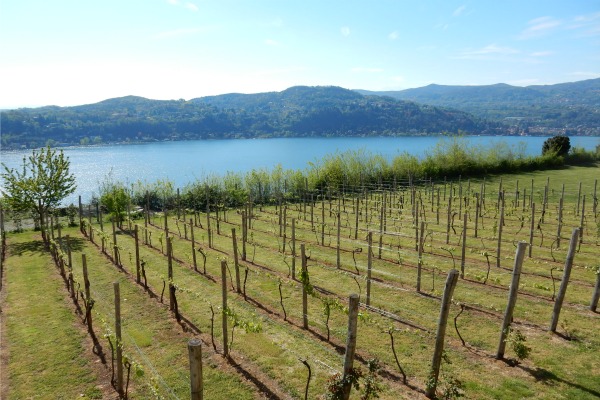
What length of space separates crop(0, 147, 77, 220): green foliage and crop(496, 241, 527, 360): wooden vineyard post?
2165cm

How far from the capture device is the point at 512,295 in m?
7.36

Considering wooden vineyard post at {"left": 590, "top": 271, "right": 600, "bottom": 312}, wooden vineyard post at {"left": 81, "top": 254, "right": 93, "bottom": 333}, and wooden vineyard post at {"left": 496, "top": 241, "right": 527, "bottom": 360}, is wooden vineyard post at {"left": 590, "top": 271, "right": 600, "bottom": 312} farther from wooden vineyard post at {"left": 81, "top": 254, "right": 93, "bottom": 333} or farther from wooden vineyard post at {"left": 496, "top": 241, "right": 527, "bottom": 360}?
wooden vineyard post at {"left": 81, "top": 254, "right": 93, "bottom": 333}

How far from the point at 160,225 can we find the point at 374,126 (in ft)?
506

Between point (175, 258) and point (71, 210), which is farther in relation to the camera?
point (71, 210)

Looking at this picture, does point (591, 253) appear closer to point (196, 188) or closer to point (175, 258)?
point (175, 258)

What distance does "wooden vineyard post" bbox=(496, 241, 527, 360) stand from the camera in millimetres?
7191

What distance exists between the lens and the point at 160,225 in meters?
24.6

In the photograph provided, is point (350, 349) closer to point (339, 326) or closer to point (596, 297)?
point (339, 326)

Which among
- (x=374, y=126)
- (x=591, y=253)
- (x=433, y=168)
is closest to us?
(x=591, y=253)

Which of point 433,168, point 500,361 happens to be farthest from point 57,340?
point 433,168

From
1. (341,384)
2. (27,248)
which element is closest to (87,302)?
(341,384)

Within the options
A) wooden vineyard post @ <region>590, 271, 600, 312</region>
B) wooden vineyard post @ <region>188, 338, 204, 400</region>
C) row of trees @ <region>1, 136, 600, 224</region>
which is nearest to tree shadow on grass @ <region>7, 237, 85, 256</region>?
row of trees @ <region>1, 136, 600, 224</region>

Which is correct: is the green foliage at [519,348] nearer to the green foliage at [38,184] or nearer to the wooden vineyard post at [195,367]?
the wooden vineyard post at [195,367]

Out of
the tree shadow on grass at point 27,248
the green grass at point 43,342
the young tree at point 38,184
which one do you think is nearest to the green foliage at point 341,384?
the green grass at point 43,342
